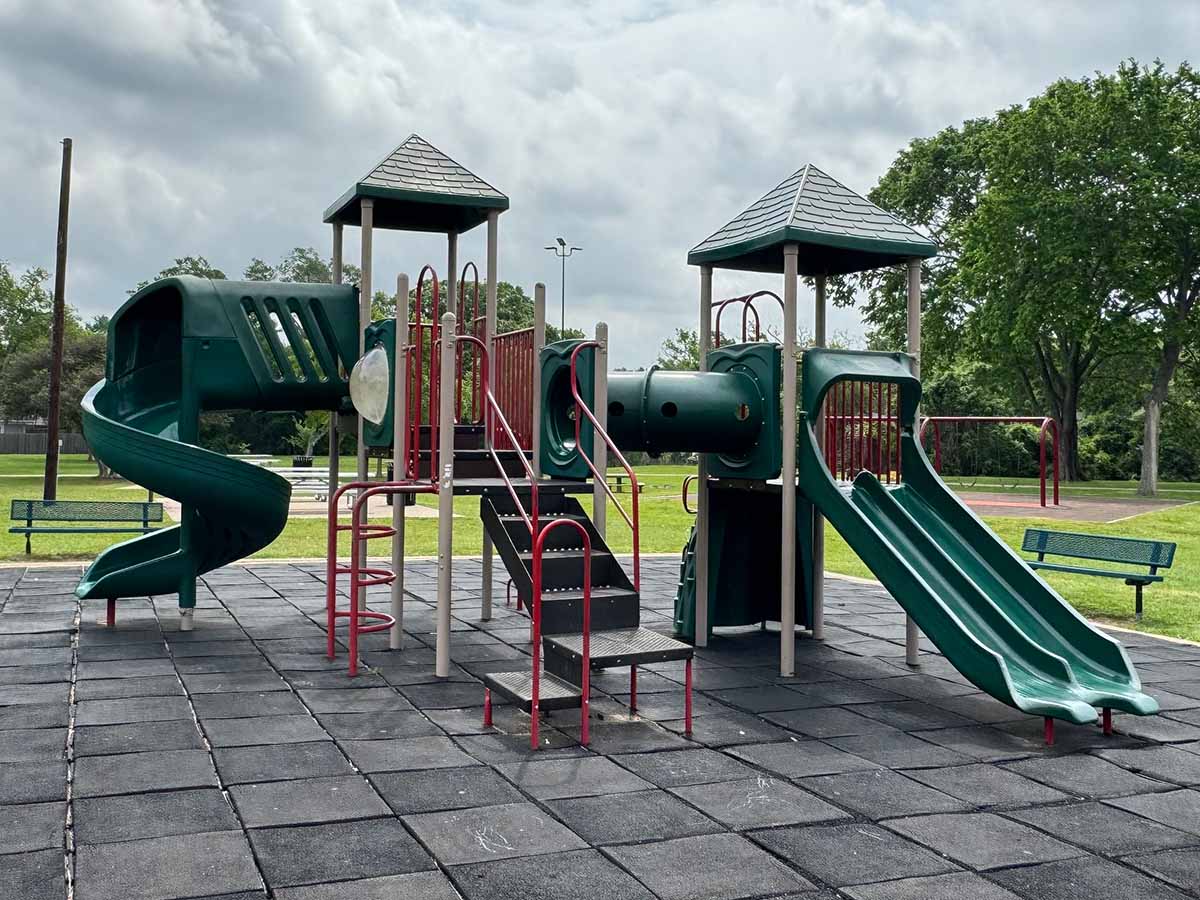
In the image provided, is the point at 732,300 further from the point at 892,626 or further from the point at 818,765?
the point at 818,765

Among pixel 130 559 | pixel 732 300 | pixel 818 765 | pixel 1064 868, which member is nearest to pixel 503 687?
pixel 818 765

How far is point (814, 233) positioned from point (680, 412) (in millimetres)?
1552

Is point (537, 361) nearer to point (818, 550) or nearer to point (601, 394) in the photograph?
point (601, 394)

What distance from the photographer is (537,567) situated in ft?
19.9

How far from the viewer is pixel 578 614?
6.57m

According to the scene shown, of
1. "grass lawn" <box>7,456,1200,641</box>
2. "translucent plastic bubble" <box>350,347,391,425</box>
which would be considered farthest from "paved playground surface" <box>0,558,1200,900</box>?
"grass lawn" <box>7,456,1200,641</box>

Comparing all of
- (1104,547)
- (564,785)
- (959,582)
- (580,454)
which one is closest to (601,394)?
(580,454)

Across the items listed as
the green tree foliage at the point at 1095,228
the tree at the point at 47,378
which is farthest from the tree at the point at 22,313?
the green tree foliage at the point at 1095,228

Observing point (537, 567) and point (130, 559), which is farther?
point (130, 559)

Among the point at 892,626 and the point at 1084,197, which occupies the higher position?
the point at 1084,197

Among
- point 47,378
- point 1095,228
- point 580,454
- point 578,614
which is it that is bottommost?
point 578,614

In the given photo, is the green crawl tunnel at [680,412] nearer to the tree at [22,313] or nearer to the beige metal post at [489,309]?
the beige metal post at [489,309]

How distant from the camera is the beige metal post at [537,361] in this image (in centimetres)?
812

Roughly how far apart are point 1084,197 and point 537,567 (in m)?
27.6
